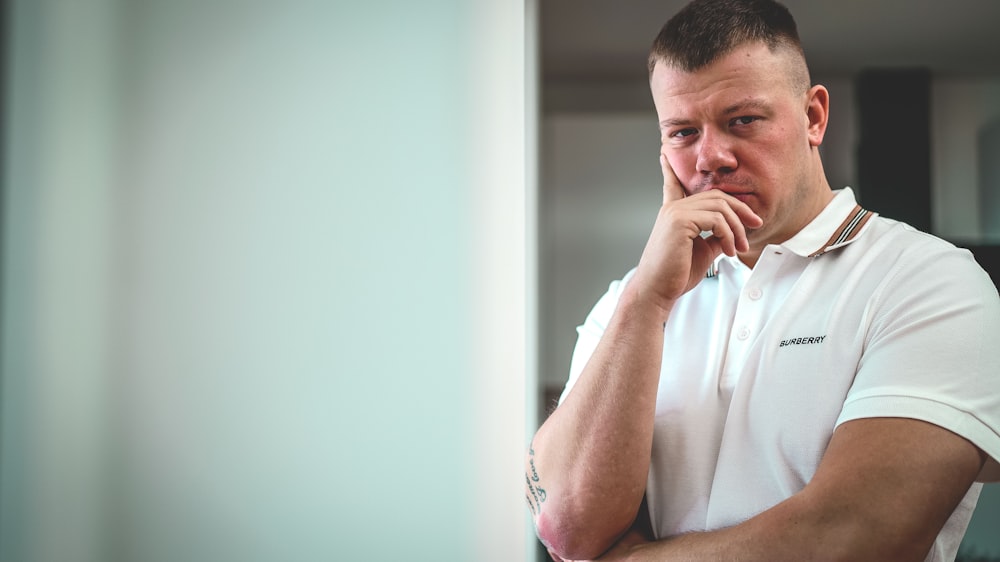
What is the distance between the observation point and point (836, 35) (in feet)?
4.50

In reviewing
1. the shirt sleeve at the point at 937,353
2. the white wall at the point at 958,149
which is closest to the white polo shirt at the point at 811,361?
the shirt sleeve at the point at 937,353

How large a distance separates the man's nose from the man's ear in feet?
0.55

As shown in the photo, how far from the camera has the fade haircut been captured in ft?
3.81

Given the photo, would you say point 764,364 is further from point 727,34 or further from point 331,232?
point 331,232

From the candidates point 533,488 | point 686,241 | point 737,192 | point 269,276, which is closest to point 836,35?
point 737,192

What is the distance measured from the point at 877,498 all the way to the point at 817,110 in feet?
2.10

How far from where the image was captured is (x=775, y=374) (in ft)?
3.52

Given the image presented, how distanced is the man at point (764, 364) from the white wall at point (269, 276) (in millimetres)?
255

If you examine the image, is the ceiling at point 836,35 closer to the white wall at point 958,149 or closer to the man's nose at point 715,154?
the white wall at point 958,149

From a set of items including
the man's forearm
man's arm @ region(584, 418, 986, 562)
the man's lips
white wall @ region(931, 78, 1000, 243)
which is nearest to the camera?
man's arm @ region(584, 418, 986, 562)

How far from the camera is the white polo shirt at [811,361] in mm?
927

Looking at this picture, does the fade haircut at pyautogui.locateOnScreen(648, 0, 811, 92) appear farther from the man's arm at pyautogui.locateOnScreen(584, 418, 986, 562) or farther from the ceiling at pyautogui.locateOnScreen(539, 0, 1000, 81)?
the man's arm at pyautogui.locateOnScreen(584, 418, 986, 562)

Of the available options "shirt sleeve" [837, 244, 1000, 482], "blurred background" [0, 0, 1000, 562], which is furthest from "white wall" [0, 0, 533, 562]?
"shirt sleeve" [837, 244, 1000, 482]

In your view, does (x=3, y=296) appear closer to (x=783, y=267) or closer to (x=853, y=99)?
(x=783, y=267)
